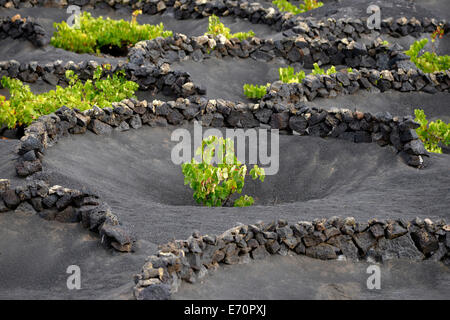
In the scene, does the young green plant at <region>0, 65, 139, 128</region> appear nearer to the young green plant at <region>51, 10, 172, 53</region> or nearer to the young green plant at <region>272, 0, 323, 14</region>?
the young green plant at <region>51, 10, 172, 53</region>

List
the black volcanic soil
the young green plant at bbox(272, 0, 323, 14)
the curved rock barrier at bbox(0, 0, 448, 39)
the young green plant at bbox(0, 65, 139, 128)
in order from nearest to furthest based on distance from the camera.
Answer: the black volcanic soil, the young green plant at bbox(0, 65, 139, 128), the curved rock barrier at bbox(0, 0, 448, 39), the young green plant at bbox(272, 0, 323, 14)

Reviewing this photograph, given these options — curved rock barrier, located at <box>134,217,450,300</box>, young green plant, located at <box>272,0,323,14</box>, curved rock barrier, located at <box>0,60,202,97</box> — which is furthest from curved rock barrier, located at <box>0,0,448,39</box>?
curved rock barrier, located at <box>134,217,450,300</box>

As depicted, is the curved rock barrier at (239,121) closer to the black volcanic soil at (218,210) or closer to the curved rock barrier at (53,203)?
the black volcanic soil at (218,210)

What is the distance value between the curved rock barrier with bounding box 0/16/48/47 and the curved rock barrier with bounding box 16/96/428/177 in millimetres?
6860

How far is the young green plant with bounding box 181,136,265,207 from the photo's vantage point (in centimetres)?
935

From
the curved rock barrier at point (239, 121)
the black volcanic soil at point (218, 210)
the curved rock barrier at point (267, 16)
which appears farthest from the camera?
the curved rock barrier at point (267, 16)

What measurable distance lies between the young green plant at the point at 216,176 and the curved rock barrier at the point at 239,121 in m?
2.32

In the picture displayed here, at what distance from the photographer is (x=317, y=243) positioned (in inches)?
310

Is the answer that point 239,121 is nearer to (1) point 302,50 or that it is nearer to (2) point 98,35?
(1) point 302,50

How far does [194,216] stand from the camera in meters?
8.59

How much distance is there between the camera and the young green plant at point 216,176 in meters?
9.35

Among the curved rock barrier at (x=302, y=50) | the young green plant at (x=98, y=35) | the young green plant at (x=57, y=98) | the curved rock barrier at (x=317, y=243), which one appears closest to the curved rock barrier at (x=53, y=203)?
the curved rock barrier at (x=317, y=243)

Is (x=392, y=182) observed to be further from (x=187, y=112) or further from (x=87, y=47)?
(x=87, y=47)
